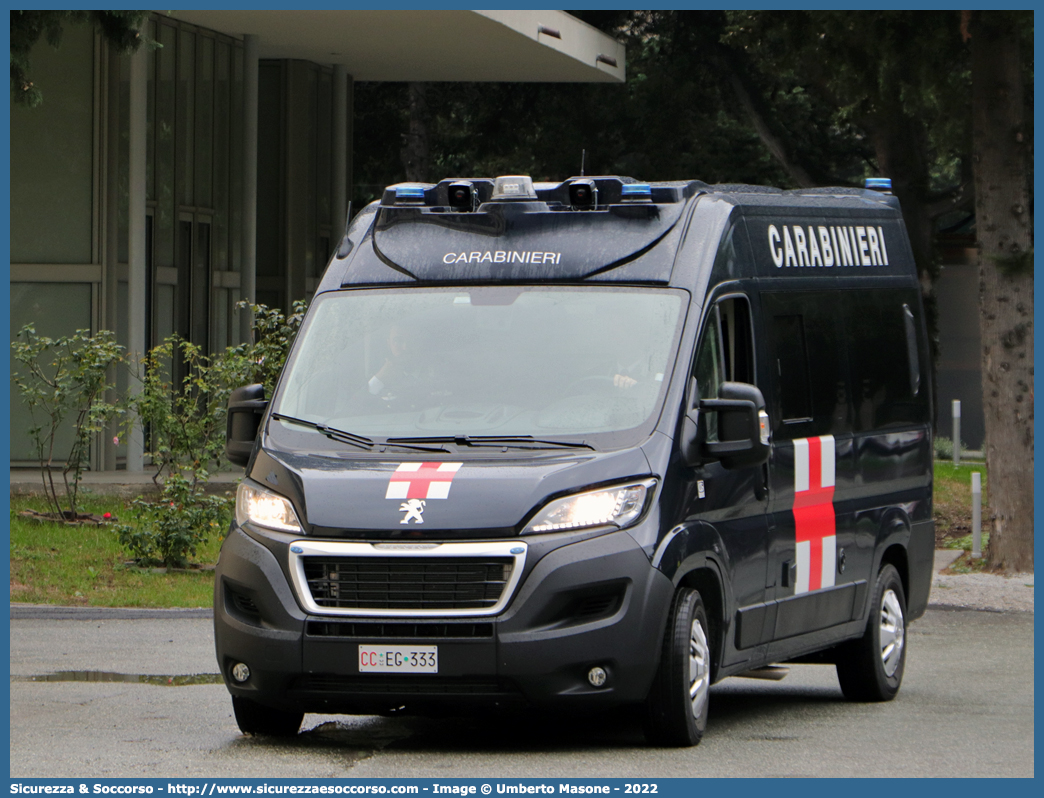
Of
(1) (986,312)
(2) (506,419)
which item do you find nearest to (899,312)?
(2) (506,419)

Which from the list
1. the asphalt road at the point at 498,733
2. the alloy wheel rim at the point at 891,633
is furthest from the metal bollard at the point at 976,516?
the alloy wheel rim at the point at 891,633

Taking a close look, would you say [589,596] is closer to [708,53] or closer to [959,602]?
[959,602]

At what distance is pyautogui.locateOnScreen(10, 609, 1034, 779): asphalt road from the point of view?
7.56 m

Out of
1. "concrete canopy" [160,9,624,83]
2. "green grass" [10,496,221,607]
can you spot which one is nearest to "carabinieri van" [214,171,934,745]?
"green grass" [10,496,221,607]

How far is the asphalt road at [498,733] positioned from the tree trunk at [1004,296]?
16.6 feet

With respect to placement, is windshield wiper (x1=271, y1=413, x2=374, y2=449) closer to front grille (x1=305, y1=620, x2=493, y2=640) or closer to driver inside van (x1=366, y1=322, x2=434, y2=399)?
driver inside van (x1=366, y1=322, x2=434, y2=399)

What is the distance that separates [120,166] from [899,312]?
599 inches

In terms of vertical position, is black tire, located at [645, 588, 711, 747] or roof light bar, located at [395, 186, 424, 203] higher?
roof light bar, located at [395, 186, 424, 203]

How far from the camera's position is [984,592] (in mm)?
15992

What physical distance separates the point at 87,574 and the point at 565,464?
27.4ft

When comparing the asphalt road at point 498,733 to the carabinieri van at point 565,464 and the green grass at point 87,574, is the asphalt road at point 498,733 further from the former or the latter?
the green grass at point 87,574

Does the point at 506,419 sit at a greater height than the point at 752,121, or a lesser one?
lesser

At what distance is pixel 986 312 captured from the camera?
1688 centimetres

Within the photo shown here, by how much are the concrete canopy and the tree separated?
366 inches
